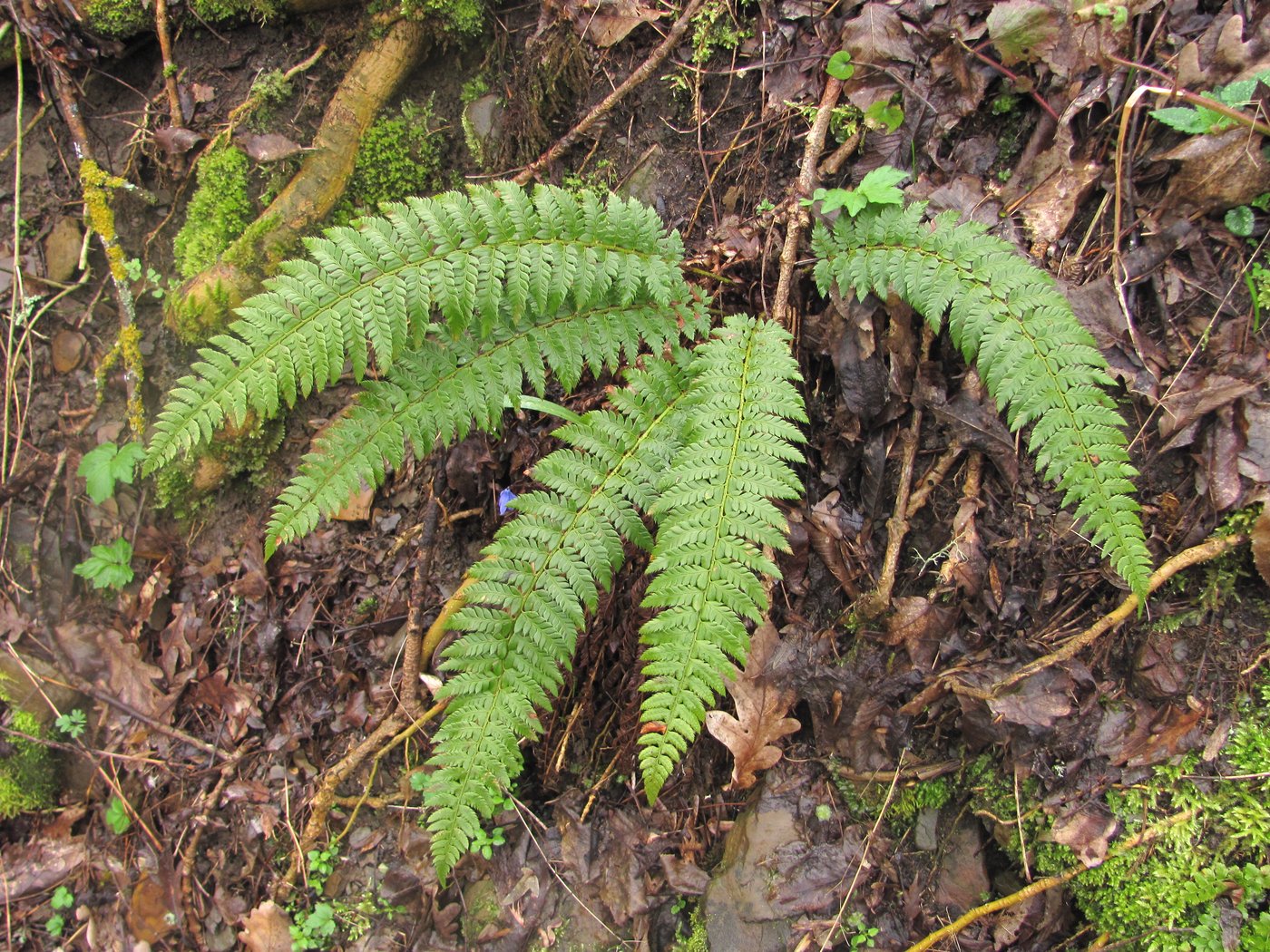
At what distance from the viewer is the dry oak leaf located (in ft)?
9.18

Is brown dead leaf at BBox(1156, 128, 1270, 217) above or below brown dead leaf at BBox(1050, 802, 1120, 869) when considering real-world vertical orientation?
above

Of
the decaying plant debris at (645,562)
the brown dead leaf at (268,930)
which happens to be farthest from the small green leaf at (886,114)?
the brown dead leaf at (268,930)

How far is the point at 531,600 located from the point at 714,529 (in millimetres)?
678

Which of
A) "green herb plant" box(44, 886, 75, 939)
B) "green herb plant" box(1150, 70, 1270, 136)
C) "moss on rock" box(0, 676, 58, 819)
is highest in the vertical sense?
"green herb plant" box(1150, 70, 1270, 136)

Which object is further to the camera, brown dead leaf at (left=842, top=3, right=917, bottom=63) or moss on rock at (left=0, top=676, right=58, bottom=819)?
moss on rock at (left=0, top=676, right=58, bottom=819)

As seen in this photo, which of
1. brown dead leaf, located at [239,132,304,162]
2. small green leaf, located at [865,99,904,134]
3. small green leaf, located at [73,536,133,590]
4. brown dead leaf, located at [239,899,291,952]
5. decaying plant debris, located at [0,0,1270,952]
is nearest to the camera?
decaying plant debris, located at [0,0,1270,952]

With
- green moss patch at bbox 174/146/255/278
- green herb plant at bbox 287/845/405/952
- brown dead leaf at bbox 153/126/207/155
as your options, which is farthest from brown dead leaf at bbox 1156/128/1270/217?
brown dead leaf at bbox 153/126/207/155

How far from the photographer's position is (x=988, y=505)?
278cm

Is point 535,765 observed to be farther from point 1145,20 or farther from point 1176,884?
point 1145,20

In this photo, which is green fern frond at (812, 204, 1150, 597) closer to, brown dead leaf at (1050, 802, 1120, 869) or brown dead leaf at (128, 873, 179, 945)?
brown dead leaf at (1050, 802, 1120, 869)

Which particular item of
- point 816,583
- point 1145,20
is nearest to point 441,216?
point 816,583

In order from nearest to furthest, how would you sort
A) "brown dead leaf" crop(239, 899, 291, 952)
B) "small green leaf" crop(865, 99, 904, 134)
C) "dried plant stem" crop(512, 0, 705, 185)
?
"small green leaf" crop(865, 99, 904, 134) → "dried plant stem" crop(512, 0, 705, 185) → "brown dead leaf" crop(239, 899, 291, 952)

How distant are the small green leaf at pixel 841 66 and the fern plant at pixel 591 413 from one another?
0.65 meters

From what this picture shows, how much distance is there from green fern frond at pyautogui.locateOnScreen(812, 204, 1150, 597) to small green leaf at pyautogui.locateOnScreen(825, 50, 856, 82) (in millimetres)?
627
